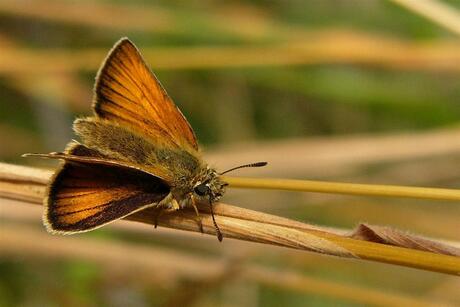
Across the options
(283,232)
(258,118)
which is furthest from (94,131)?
(258,118)

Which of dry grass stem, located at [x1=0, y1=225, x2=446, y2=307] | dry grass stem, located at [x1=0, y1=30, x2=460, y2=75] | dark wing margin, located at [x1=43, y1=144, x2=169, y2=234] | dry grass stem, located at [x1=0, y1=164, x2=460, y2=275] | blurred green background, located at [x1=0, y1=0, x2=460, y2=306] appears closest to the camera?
dry grass stem, located at [x1=0, y1=164, x2=460, y2=275]

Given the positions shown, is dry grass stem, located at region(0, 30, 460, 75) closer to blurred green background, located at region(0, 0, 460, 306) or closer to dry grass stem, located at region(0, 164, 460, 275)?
blurred green background, located at region(0, 0, 460, 306)

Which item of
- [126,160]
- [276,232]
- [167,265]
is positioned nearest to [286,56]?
[167,265]

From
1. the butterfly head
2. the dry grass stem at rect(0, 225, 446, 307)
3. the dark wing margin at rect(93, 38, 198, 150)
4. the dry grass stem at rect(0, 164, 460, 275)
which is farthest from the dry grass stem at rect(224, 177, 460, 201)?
the dry grass stem at rect(0, 225, 446, 307)

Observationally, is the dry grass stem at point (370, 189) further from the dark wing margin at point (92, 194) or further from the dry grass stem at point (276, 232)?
the dark wing margin at point (92, 194)

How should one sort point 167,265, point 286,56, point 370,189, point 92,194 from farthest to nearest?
point 286,56 < point 167,265 < point 92,194 < point 370,189

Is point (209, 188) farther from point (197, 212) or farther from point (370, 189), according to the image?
point (370, 189)
